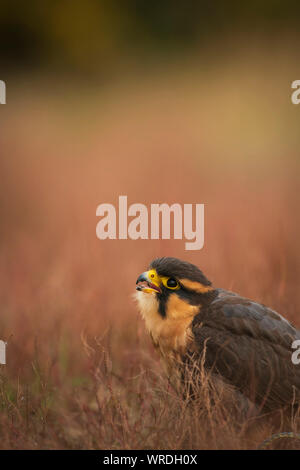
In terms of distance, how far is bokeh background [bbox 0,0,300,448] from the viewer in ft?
14.0

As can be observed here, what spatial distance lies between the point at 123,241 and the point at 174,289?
358 centimetres

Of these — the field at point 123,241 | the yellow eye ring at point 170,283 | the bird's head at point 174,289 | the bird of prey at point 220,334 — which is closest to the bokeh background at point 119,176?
the field at point 123,241

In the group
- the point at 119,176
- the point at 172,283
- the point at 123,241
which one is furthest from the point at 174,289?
the point at 119,176

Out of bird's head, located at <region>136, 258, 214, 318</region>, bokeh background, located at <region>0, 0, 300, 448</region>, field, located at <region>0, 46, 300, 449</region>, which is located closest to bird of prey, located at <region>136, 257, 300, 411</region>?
bird's head, located at <region>136, 258, 214, 318</region>

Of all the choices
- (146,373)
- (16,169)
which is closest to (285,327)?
(146,373)

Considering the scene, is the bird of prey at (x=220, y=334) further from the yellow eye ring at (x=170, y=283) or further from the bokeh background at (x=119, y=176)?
the bokeh background at (x=119, y=176)

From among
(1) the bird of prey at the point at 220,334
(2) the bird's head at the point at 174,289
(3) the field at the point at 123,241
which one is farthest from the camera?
(2) the bird's head at the point at 174,289

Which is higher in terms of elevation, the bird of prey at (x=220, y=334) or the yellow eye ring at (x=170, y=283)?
the yellow eye ring at (x=170, y=283)

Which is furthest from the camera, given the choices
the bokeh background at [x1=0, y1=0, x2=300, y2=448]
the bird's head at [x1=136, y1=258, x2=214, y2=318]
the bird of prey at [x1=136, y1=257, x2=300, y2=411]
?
the bokeh background at [x1=0, y1=0, x2=300, y2=448]

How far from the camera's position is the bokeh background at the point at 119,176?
4277 mm

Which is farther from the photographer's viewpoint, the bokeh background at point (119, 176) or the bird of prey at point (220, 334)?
the bokeh background at point (119, 176)

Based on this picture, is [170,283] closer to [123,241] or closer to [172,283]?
[172,283]

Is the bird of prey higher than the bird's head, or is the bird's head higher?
the bird's head

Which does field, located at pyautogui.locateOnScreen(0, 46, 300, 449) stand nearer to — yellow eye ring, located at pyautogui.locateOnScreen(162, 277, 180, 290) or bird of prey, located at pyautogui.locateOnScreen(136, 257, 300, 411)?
bird of prey, located at pyautogui.locateOnScreen(136, 257, 300, 411)
